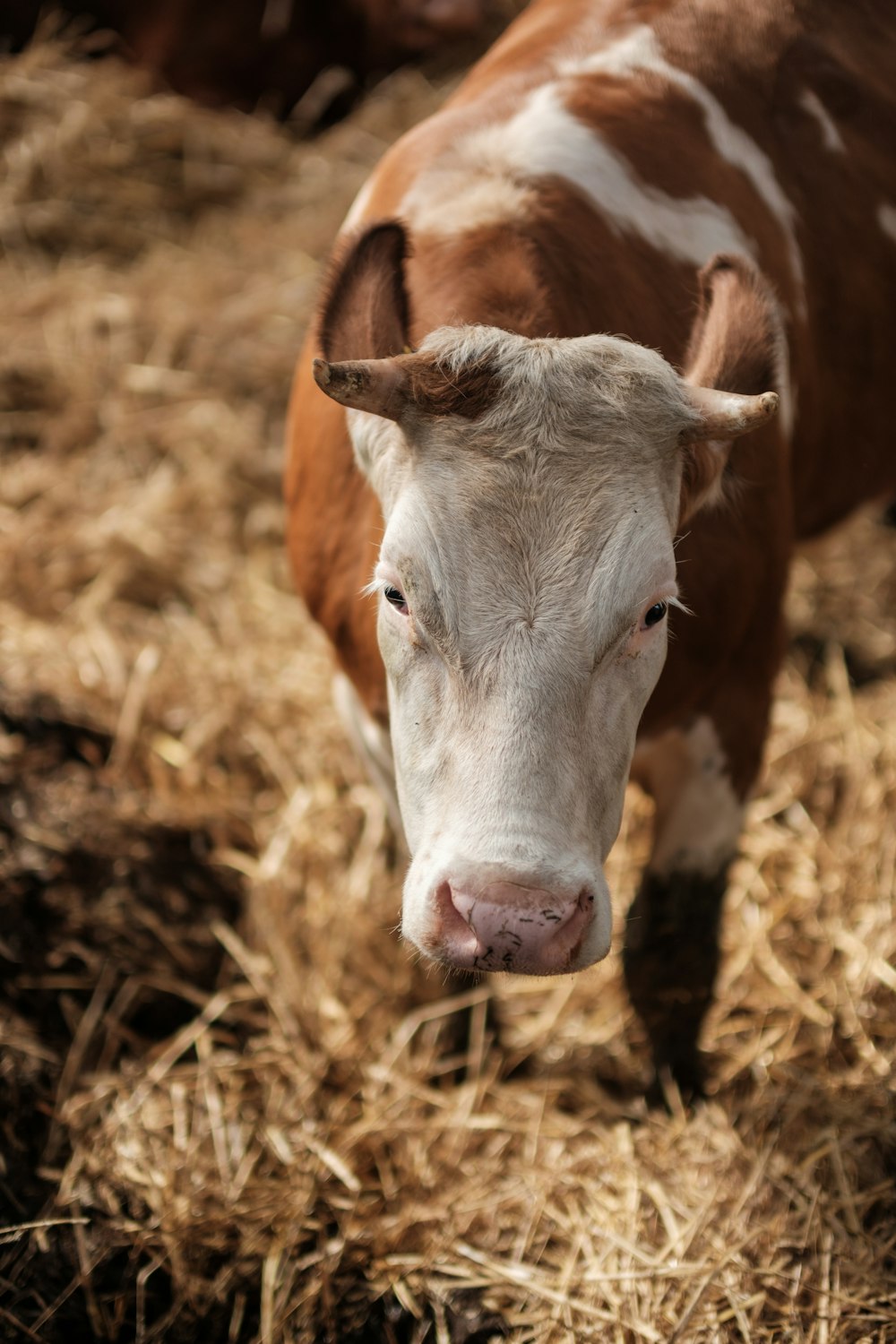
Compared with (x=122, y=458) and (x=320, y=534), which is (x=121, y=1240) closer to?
(x=320, y=534)

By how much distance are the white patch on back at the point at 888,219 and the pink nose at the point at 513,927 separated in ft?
6.40

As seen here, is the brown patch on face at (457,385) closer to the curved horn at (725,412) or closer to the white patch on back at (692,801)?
the curved horn at (725,412)

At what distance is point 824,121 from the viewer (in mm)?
2781

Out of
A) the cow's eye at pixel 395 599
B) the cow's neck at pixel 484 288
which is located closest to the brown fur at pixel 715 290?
the cow's neck at pixel 484 288

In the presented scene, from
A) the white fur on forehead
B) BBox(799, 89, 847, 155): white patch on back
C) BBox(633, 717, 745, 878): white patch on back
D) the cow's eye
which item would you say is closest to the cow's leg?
BBox(633, 717, 745, 878): white patch on back

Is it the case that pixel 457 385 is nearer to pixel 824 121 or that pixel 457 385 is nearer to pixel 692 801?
pixel 692 801

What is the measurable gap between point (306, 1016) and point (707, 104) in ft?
6.71

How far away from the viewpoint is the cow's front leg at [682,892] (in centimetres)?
246

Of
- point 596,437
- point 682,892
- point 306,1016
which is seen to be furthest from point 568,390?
point 306,1016

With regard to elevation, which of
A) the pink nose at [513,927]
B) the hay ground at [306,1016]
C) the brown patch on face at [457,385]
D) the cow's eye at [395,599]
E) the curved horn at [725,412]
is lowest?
the hay ground at [306,1016]

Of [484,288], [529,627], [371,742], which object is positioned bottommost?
[371,742]

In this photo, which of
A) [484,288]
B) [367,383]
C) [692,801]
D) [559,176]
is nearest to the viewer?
[367,383]

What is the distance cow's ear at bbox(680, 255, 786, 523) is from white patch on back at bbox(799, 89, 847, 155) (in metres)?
1.10

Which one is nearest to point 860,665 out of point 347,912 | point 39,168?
point 347,912
